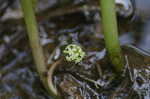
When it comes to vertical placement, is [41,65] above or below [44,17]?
below

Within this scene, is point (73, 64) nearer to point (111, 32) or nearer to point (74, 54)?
point (74, 54)

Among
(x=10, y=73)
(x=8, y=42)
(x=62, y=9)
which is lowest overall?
(x=10, y=73)

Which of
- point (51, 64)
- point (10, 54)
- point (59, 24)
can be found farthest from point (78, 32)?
point (10, 54)

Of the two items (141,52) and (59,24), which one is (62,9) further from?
(141,52)

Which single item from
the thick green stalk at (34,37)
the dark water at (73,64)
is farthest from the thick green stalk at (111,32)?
the thick green stalk at (34,37)

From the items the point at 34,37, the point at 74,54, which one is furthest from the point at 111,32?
the point at 34,37

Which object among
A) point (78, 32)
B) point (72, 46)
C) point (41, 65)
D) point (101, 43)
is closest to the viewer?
point (72, 46)

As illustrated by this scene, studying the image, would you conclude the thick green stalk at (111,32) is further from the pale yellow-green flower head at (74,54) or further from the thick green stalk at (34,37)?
the thick green stalk at (34,37)
